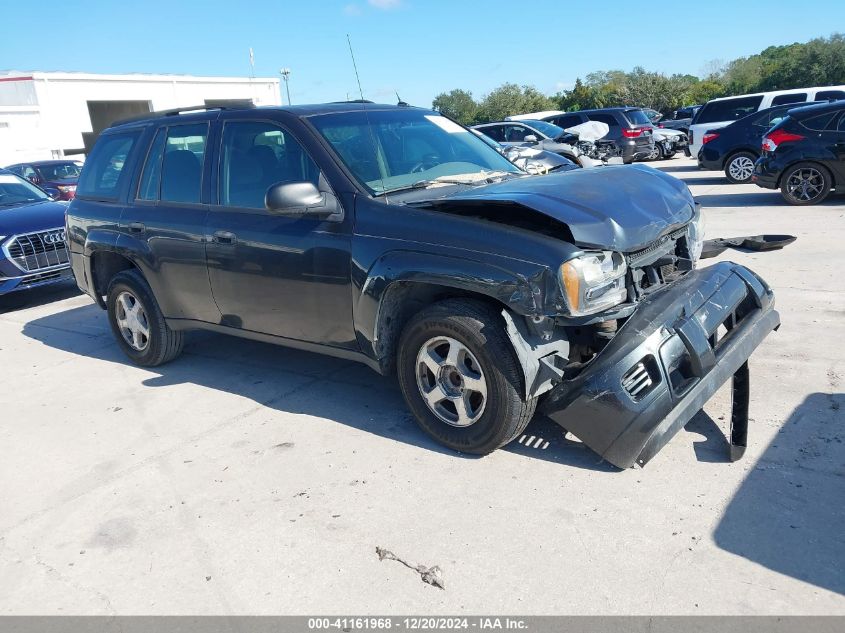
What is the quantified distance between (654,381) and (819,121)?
9.37 m

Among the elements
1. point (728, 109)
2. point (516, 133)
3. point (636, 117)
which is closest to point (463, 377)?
point (516, 133)

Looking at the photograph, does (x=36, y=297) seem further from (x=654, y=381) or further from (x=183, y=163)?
(x=654, y=381)

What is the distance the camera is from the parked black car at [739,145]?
14055mm

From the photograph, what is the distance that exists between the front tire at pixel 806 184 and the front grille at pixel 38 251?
10.4 meters

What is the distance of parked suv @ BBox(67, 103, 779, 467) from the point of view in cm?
342

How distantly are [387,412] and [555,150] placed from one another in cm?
1166

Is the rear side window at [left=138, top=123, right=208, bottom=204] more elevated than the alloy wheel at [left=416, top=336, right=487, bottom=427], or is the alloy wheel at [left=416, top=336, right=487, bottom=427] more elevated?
the rear side window at [left=138, top=123, right=208, bottom=204]

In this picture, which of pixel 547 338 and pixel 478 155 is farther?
pixel 478 155

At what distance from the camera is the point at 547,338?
3498 millimetres

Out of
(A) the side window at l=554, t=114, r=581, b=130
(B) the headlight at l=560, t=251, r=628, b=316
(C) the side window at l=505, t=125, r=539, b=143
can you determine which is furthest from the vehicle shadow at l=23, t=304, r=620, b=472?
(A) the side window at l=554, t=114, r=581, b=130

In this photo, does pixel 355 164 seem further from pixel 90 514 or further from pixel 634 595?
pixel 634 595

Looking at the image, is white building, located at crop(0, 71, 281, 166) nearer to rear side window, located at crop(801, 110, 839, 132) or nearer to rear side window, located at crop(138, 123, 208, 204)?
rear side window, located at crop(801, 110, 839, 132)

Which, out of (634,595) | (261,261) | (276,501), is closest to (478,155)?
(261,261)

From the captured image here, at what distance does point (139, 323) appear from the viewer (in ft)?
19.0
